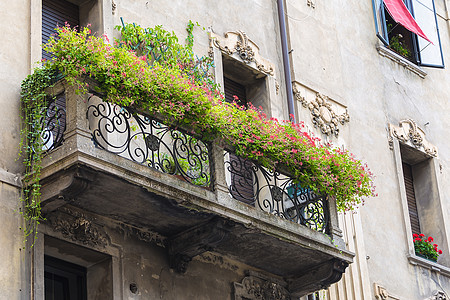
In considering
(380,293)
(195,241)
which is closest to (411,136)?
(380,293)

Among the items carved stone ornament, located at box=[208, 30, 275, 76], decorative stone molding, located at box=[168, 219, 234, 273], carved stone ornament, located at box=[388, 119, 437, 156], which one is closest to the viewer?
decorative stone molding, located at box=[168, 219, 234, 273]

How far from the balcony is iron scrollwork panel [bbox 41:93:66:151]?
0.01m

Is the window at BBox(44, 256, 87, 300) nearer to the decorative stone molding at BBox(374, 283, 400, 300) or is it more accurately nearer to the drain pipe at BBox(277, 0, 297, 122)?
the drain pipe at BBox(277, 0, 297, 122)

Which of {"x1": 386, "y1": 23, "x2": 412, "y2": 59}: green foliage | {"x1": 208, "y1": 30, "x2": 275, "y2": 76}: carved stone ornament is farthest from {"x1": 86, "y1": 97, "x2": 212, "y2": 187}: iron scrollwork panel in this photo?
{"x1": 386, "y1": 23, "x2": 412, "y2": 59}: green foliage

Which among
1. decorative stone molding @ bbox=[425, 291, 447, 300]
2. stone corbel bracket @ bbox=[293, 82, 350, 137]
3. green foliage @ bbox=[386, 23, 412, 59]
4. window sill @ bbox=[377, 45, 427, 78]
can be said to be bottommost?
decorative stone molding @ bbox=[425, 291, 447, 300]

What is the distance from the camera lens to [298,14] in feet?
53.8

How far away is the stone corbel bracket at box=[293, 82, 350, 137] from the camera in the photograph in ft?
51.8

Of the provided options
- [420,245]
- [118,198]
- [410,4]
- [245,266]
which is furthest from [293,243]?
[410,4]

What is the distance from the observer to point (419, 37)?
19.1m

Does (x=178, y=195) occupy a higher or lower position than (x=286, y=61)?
lower

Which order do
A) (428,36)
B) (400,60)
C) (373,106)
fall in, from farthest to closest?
(428,36), (400,60), (373,106)

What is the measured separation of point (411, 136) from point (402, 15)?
216cm

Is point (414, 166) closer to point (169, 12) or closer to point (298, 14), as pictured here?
point (298, 14)

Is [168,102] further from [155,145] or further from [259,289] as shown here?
[259,289]
